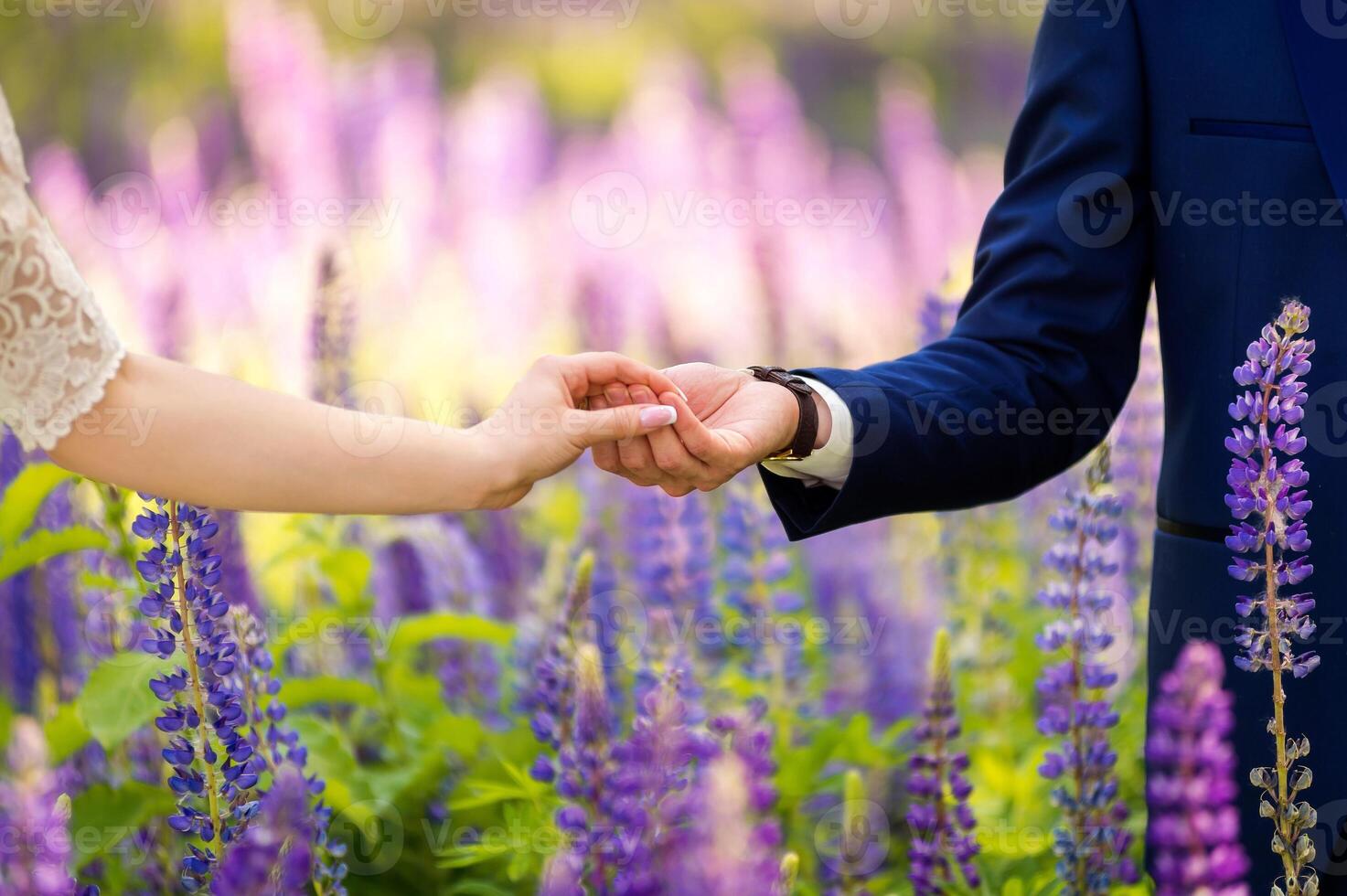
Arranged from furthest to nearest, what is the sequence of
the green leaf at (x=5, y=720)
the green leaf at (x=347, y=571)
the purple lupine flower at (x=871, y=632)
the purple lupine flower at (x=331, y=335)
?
the purple lupine flower at (x=871, y=632), the purple lupine flower at (x=331, y=335), the green leaf at (x=5, y=720), the green leaf at (x=347, y=571)

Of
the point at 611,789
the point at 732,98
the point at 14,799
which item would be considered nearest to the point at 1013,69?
the point at 732,98

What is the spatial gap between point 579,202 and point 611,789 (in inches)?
130

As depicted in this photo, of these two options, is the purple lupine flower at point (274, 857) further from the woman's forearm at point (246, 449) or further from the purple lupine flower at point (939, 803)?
the purple lupine flower at point (939, 803)

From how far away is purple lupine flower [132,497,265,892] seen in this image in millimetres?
1362

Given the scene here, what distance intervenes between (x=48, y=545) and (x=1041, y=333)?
126cm

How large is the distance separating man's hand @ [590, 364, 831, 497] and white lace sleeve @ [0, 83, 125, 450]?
0.63m

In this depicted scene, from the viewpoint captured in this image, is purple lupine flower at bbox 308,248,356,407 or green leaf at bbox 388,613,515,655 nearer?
green leaf at bbox 388,613,515,655
